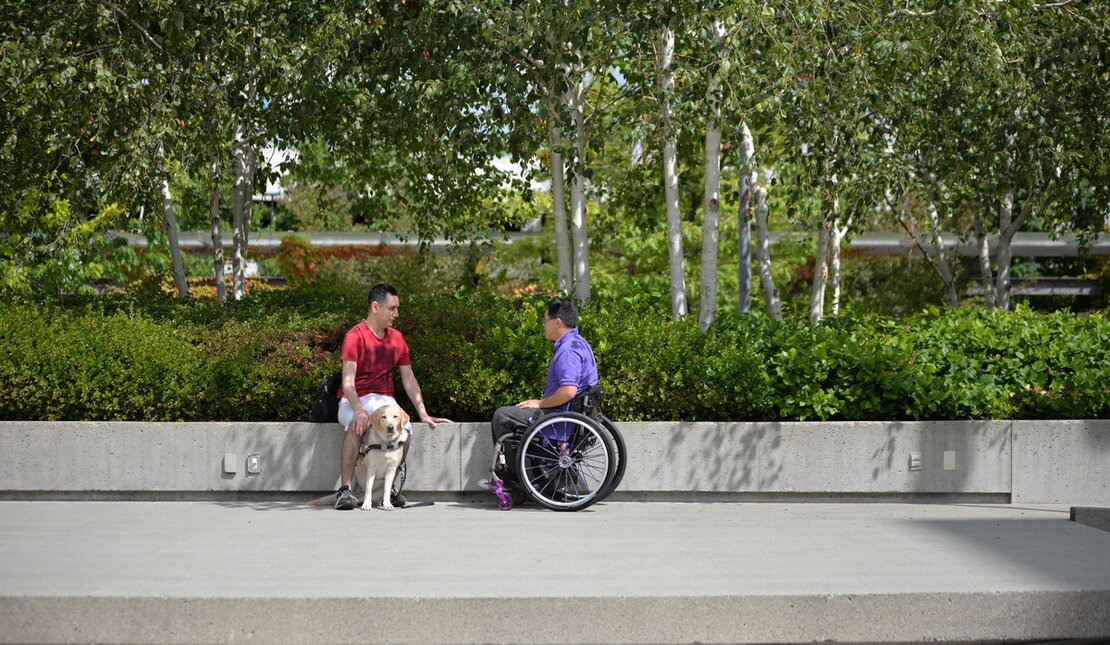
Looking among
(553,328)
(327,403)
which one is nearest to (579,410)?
(553,328)

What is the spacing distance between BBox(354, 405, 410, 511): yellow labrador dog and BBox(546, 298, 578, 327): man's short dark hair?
50.6 inches

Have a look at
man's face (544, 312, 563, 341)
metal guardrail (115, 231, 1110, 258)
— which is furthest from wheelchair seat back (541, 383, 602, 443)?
metal guardrail (115, 231, 1110, 258)

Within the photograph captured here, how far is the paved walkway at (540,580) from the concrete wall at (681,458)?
937mm

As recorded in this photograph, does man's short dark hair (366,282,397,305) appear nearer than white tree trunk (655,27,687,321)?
Yes

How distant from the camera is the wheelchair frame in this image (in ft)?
25.6

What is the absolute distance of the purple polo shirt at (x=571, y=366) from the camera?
25.7 ft

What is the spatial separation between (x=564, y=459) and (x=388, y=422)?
4.19 ft

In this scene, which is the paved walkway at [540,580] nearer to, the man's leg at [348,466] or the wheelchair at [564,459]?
the man's leg at [348,466]

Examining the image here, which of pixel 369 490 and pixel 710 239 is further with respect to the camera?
pixel 710 239

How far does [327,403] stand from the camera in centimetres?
833

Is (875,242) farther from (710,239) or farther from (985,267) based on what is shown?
(710,239)

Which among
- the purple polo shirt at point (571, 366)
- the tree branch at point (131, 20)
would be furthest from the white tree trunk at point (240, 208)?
the purple polo shirt at point (571, 366)

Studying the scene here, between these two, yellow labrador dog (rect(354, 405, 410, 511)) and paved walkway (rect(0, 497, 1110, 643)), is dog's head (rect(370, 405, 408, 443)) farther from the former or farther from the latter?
paved walkway (rect(0, 497, 1110, 643))

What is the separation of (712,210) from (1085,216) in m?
4.65
